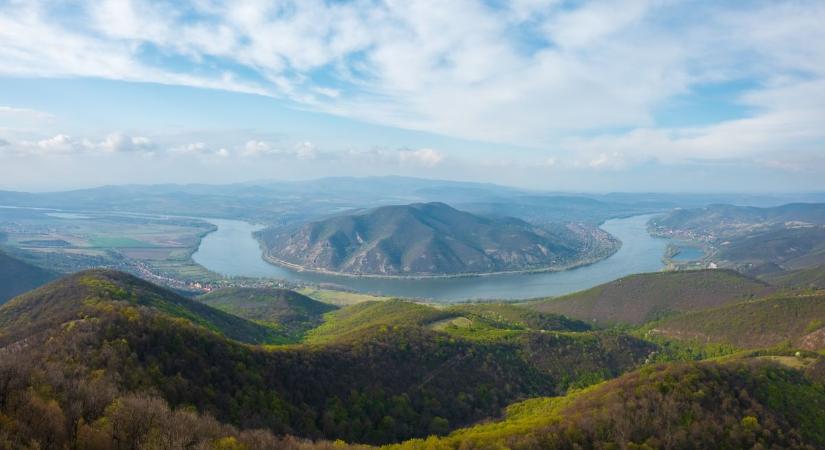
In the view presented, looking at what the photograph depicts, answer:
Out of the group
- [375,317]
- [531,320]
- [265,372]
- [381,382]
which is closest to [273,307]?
[375,317]

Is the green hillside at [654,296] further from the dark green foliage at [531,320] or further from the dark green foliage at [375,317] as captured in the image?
the dark green foliage at [375,317]

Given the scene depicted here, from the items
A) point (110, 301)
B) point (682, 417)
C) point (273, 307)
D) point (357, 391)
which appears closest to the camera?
point (682, 417)

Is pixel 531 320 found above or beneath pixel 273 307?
above

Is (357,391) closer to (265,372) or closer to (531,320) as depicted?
(265,372)

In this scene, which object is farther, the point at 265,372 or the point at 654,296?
the point at 654,296

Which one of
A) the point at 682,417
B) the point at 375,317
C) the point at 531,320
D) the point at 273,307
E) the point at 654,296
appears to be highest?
the point at 682,417

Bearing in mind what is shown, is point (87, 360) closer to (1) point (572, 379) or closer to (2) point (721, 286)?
(1) point (572, 379)

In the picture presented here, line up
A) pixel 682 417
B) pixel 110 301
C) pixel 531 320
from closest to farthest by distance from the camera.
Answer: pixel 682 417, pixel 110 301, pixel 531 320

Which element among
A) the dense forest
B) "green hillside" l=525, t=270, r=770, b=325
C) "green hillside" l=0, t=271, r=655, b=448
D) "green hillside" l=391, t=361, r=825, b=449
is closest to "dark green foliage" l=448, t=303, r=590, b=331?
"green hillside" l=525, t=270, r=770, b=325
